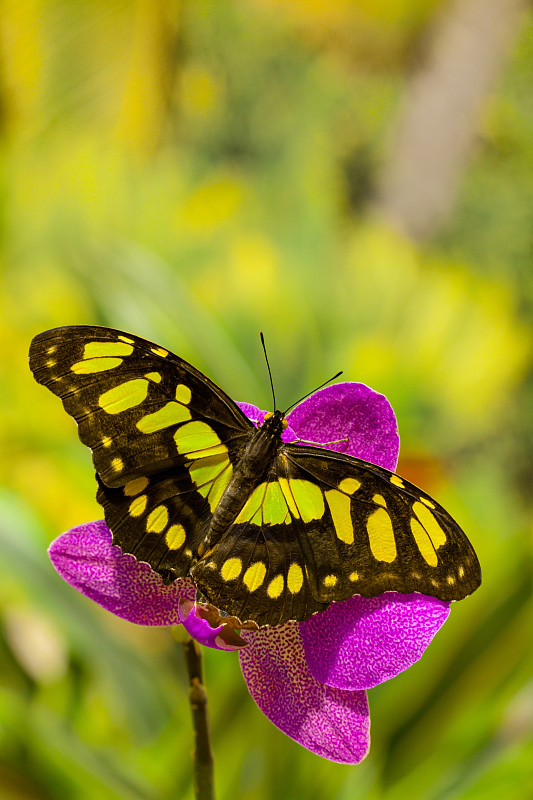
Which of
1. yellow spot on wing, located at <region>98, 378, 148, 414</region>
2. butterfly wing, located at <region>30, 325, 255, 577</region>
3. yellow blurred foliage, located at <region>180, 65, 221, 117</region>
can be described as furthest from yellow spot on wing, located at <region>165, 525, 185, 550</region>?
yellow blurred foliage, located at <region>180, 65, 221, 117</region>

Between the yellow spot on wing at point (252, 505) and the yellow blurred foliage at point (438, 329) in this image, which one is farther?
the yellow blurred foliage at point (438, 329)

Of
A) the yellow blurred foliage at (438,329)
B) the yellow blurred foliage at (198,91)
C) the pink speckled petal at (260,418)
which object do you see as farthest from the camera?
the yellow blurred foliage at (198,91)

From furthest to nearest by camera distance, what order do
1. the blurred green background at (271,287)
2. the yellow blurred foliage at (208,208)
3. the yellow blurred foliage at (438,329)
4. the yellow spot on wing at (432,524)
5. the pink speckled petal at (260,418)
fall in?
the yellow blurred foliage at (208,208) < the yellow blurred foliage at (438,329) < the blurred green background at (271,287) < the pink speckled petal at (260,418) < the yellow spot on wing at (432,524)

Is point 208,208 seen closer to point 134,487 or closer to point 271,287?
point 271,287

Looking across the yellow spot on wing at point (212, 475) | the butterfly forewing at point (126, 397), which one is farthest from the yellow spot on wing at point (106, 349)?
the yellow spot on wing at point (212, 475)

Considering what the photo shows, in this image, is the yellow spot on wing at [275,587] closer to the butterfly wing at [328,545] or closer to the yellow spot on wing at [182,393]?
the butterfly wing at [328,545]

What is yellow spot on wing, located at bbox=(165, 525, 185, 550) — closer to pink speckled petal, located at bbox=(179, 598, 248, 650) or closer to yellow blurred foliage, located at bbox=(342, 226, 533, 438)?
pink speckled petal, located at bbox=(179, 598, 248, 650)

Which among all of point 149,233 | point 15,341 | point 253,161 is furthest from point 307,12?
point 15,341

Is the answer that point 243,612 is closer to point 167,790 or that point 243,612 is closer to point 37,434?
point 167,790
